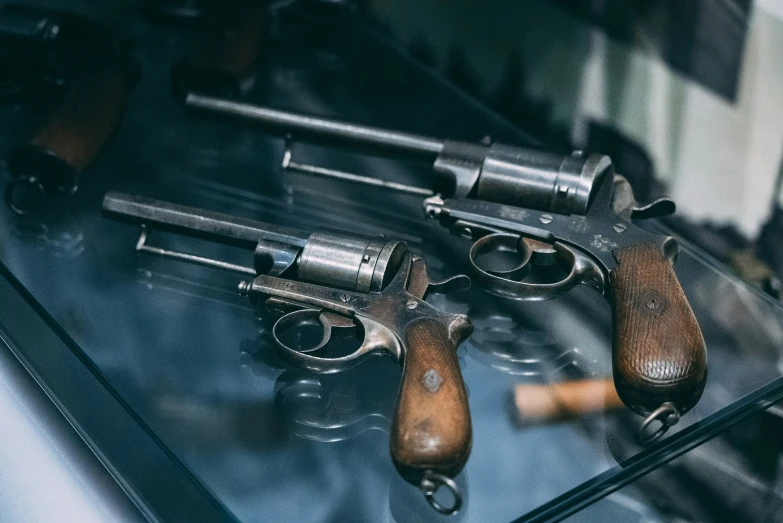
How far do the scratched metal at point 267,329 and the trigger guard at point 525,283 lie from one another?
7 centimetres

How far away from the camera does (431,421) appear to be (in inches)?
39.2

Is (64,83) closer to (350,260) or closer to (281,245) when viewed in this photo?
(281,245)

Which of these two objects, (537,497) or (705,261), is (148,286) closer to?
(537,497)

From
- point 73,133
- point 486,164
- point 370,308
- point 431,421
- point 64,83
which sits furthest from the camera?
point 64,83

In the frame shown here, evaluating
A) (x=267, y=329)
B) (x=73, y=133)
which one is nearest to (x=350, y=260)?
(x=267, y=329)

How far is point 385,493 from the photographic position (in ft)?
3.75

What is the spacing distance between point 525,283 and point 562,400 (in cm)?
18

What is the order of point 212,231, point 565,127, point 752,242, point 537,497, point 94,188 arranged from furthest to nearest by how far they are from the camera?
point 565,127 → point 94,188 → point 752,242 → point 212,231 → point 537,497

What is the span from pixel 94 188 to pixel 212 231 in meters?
0.37

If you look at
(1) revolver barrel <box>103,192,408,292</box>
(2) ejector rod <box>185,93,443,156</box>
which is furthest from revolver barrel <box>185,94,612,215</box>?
(1) revolver barrel <box>103,192,408,292</box>

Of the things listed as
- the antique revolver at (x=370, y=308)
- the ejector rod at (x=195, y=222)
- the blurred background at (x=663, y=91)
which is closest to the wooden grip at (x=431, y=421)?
the antique revolver at (x=370, y=308)

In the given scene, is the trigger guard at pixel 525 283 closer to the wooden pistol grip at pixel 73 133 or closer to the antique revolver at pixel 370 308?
the antique revolver at pixel 370 308

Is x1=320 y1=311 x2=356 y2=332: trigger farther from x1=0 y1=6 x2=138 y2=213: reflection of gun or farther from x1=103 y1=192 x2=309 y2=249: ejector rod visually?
x1=0 y1=6 x2=138 y2=213: reflection of gun

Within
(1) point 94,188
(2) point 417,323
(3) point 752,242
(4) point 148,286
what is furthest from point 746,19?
(1) point 94,188
